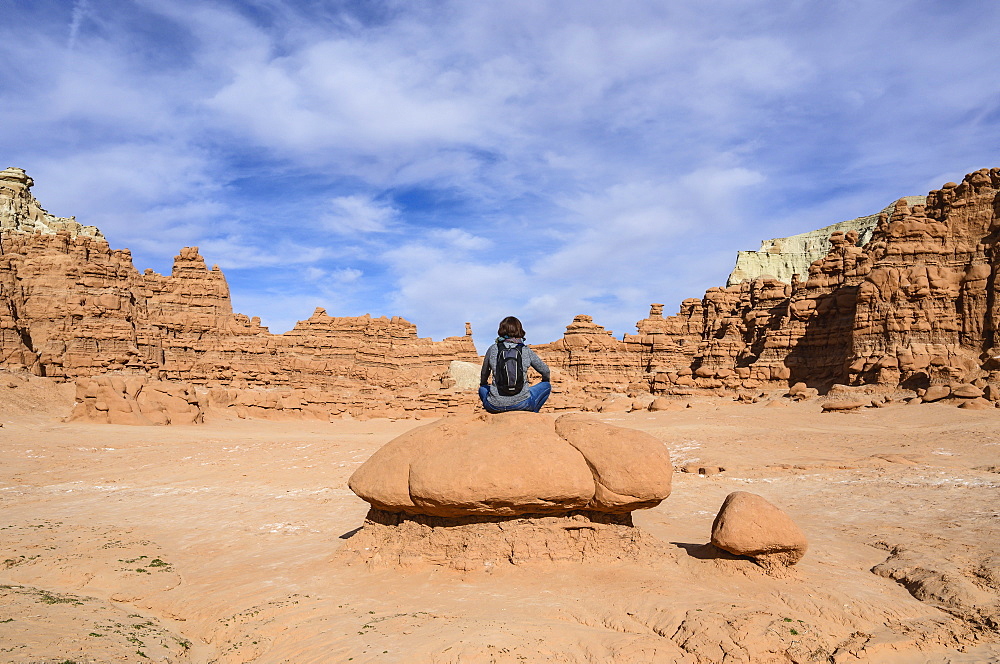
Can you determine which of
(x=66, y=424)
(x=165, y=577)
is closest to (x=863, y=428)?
(x=165, y=577)

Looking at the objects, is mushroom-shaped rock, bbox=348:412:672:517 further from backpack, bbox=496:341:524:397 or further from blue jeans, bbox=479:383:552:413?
backpack, bbox=496:341:524:397

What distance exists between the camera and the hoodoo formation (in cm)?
2839

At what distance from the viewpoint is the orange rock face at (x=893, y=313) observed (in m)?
27.9

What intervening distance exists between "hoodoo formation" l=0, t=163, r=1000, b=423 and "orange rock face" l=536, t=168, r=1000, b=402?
0.27ft

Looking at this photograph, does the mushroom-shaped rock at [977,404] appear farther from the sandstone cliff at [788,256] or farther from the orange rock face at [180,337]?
the sandstone cliff at [788,256]

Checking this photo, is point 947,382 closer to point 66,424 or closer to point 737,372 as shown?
point 737,372

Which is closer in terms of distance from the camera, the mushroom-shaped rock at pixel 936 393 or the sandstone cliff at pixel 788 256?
the mushroom-shaped rock at pixel 936 393

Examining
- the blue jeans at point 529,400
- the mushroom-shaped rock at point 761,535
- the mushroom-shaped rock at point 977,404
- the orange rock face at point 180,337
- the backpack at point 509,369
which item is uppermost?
the orange rock face at point 180,337

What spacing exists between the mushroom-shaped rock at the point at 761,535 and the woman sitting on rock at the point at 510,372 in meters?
2.61

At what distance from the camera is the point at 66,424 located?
24844 millimetres

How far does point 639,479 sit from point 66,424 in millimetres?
27415

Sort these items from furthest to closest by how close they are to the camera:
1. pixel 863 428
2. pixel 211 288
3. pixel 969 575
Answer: pixel 211 288
pixel 863 428
pixel 969 575

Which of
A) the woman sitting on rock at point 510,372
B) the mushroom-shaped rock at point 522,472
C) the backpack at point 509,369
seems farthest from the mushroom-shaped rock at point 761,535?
the backpack at point 509,369

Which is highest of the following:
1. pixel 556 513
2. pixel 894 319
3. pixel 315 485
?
pixel 894 319
